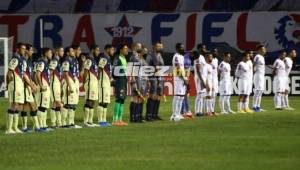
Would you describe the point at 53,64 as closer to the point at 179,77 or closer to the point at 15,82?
the point at 15,82

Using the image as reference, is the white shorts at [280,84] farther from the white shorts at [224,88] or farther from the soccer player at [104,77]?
the soccer player at [104,77]

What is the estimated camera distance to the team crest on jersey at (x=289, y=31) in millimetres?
47312

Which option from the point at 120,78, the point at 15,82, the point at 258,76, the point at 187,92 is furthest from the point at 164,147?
the point at 258,76

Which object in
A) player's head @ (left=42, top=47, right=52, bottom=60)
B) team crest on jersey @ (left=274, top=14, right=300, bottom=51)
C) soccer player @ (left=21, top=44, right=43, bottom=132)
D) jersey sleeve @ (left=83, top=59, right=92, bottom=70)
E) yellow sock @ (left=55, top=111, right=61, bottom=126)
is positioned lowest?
yellow sock @ (left=55, top=111, right=61, bottom=126)

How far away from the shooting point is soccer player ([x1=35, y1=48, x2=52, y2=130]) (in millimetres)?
24234

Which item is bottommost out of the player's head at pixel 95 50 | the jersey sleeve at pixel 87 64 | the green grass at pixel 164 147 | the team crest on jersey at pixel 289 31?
the green grass at pixel 164 147

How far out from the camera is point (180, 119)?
28.2 meters

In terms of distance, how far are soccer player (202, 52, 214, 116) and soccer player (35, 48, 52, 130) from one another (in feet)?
23.3

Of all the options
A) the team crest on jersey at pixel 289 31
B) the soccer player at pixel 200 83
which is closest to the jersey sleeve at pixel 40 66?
the soccer player at pixel 200 83

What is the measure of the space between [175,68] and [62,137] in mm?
6591

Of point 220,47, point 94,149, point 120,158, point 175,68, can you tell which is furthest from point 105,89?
point 220,47

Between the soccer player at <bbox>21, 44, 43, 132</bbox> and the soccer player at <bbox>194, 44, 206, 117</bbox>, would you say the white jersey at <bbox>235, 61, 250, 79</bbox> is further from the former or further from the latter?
the soccer player at <bbox>21, 44, 43, 132</bbox>

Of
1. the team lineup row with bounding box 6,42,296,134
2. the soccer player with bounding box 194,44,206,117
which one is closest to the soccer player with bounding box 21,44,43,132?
the team lineup row with bounding box 6,42,296,134

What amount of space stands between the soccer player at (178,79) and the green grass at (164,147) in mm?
1069
